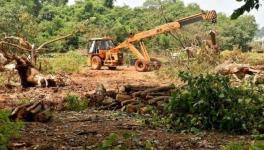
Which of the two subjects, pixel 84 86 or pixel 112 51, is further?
pixel 112 51

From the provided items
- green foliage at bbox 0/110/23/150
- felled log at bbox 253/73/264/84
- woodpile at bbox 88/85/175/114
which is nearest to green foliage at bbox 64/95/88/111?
woodpile at bbox 88/85/175/114

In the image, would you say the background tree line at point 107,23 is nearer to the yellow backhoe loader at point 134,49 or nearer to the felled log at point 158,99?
the yellow backhoe loader at point 134,49

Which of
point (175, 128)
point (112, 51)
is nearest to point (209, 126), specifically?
point (175, 128)

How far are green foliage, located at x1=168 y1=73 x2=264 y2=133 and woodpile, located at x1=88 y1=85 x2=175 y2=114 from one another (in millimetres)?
1197

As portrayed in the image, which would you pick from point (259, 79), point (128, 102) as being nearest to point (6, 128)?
point (128, 102)

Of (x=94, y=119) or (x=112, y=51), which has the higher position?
(x=112, y=51)

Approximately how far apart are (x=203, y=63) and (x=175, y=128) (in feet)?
38.4

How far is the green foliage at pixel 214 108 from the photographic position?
303 inches

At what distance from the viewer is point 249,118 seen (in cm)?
781

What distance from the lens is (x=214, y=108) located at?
786 cm

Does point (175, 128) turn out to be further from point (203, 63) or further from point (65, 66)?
point (65, 66)

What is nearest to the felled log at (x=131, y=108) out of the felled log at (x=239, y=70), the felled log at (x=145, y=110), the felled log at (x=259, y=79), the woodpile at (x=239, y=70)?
the felled log at (x=145, y=110)

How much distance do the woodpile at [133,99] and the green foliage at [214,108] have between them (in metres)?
1.20

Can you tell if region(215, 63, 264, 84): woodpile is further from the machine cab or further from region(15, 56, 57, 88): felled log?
the machine cab
